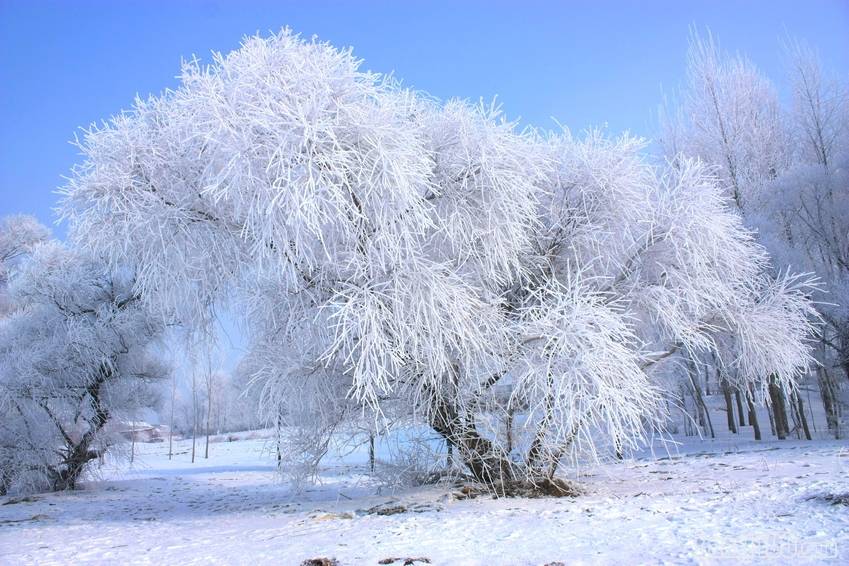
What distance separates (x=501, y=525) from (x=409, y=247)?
3.02m

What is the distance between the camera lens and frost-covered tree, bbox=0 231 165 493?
12.9 m

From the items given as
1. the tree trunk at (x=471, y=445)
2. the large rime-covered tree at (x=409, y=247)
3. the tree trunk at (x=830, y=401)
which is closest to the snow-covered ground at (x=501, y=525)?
the tree trunk at (x=471, y=445)

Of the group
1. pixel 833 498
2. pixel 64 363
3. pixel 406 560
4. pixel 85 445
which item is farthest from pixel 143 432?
pixel 833 498

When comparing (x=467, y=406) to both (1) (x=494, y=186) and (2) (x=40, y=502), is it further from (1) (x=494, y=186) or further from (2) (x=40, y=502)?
(2) (x=40, y=502)

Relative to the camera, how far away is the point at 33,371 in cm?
1252

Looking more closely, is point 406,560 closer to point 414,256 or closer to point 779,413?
point 414,256

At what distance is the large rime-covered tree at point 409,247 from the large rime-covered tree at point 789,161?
7.17 m

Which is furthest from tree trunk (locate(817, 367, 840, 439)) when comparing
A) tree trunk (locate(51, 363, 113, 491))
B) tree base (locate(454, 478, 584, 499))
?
tree trunk (locate(51, 363, 113, 491))

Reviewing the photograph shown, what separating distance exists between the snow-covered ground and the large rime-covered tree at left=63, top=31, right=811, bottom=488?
101cm

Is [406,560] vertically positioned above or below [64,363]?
below

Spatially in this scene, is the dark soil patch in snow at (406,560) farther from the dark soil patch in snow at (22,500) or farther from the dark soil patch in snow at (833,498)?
the dark soil patch in snow at (22,500)

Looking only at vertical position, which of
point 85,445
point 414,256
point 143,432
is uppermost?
point 414,256

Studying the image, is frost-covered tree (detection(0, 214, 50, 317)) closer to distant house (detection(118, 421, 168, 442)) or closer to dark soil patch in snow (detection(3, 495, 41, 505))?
distant house (detection(118, 421, 168, 442))

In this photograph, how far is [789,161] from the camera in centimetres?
1952
